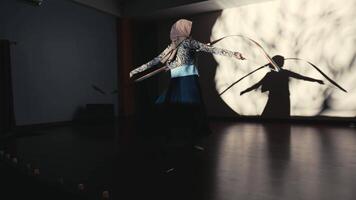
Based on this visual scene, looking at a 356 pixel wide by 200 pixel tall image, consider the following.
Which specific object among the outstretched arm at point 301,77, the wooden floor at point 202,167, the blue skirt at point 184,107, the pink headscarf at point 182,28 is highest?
the pink headscarf at point 182,28

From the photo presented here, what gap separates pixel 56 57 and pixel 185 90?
397 centimetres

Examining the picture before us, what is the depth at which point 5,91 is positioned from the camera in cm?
440

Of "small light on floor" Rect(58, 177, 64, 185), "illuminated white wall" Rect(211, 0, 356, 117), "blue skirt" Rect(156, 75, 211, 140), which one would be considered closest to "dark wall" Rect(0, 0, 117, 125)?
"illuminated white wall" Rect(211, 0, 356, 117)

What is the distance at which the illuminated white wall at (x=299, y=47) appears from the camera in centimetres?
490

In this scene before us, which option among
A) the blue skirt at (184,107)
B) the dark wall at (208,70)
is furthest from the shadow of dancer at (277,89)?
the blue skirt at (184,107)

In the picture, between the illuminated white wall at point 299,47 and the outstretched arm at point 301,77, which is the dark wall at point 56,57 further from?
the outstretched arm at point 301,77

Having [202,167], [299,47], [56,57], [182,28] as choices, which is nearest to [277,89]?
[299,47]

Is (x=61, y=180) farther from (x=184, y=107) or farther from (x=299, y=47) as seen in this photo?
(x=299, y=47)

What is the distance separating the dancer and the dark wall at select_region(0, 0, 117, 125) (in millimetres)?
3495

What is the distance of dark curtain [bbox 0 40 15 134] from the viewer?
4.38 metres

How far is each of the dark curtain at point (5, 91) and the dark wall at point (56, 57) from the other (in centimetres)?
27

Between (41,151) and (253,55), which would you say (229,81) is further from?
(41,151)

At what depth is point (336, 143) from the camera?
10.1 feet

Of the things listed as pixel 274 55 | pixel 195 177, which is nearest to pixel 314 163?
pixel 195 177
